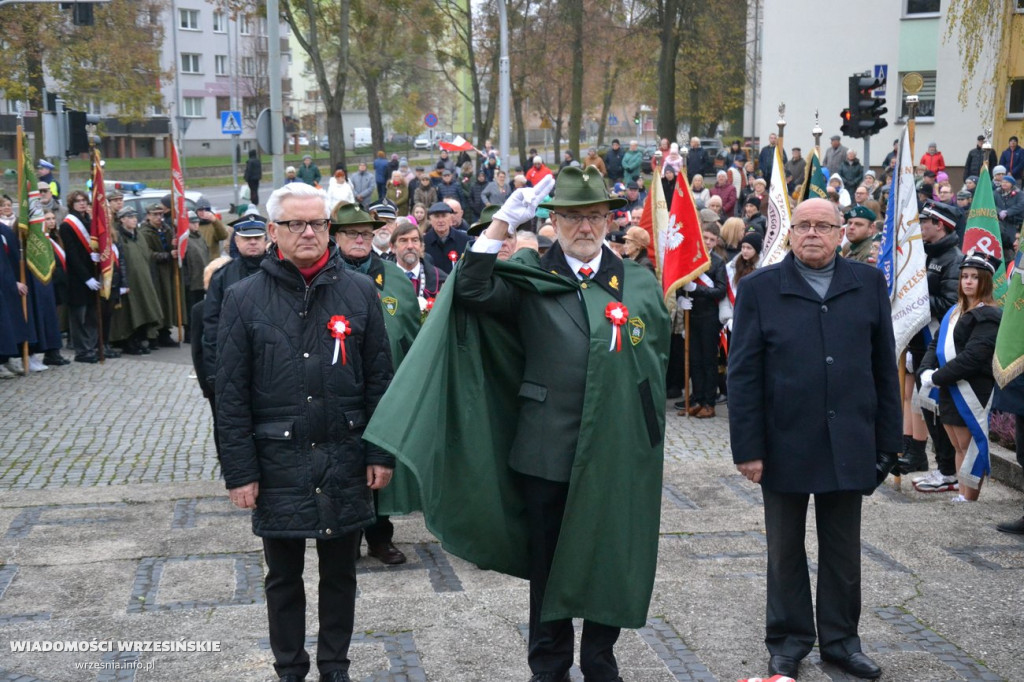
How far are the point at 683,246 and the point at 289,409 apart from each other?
7767mm

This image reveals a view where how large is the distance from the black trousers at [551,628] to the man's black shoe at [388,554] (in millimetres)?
2118

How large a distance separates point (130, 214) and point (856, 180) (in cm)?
1582

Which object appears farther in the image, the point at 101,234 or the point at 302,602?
the point at 101,234

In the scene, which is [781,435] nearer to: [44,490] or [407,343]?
[407,343]

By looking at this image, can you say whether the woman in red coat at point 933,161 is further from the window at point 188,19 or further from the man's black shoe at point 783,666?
the window at point 188,19

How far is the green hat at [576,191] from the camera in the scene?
495cm

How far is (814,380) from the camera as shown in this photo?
5.38 m

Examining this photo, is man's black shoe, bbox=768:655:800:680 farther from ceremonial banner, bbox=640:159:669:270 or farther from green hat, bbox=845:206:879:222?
ceremonial banner, bbox=640:159:669:270

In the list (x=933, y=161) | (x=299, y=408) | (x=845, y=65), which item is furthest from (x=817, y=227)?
(x=845, y=65)

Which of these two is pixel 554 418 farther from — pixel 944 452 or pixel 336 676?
pixel 944 452

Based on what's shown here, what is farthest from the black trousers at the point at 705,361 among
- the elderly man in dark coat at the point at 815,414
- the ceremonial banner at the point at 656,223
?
the elderly man in dark coat at the point at 815,414

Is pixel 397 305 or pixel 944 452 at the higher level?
pixel 397 305

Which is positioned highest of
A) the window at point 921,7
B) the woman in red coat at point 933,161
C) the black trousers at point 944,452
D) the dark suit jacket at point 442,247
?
the window at point 921,7

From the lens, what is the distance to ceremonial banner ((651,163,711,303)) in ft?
39.5
